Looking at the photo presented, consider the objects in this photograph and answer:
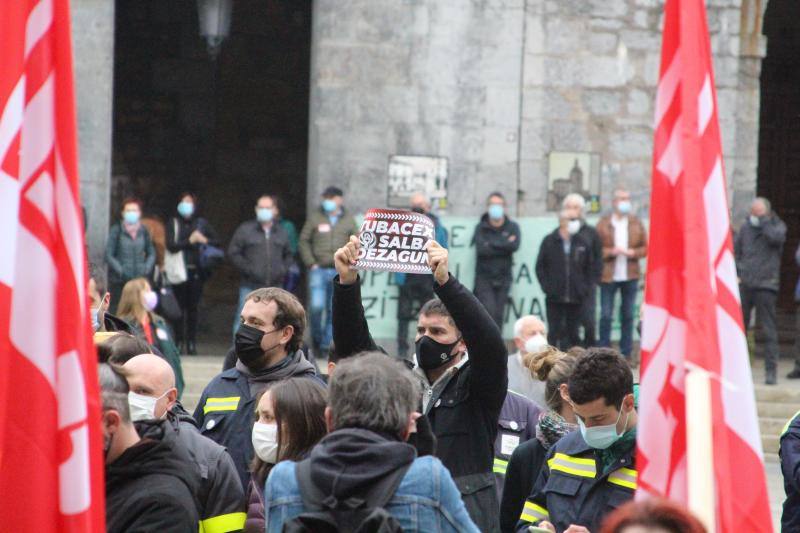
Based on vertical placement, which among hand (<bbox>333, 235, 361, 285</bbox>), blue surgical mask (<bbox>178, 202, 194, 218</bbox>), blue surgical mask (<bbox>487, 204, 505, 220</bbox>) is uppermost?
hand (<bbox>333, 235, 361, 285</bbox>)

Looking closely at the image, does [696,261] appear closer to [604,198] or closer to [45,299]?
[45,299]

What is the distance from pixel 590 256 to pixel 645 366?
10.9m

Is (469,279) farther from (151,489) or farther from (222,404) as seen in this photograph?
(151,489)

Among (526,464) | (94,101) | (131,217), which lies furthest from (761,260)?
(526,464)

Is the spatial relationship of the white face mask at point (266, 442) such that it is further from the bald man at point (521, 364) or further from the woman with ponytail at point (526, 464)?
the bald man at point (521, 364)

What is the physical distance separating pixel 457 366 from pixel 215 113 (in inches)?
593

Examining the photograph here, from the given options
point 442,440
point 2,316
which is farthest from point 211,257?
point 2,316

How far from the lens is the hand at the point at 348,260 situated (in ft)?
17.1

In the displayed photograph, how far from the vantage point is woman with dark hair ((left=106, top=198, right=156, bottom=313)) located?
14.1 m

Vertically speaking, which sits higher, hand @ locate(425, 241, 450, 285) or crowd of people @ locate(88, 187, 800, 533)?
hand @ locate(425, 241, 450, 285)

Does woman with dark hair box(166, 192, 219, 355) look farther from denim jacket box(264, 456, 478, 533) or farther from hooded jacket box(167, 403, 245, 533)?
denim jacket box(264, 456, 478, 533)

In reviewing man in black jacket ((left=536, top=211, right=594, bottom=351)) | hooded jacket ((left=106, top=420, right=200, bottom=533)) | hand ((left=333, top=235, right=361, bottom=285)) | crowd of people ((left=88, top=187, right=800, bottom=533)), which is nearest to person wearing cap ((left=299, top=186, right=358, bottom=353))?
man in black jacket ((left=536, top=211, right=594, bottom=351))

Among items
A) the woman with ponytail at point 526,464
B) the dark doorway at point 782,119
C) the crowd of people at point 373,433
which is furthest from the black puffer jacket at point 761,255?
the woman with ponytail at point 526,464

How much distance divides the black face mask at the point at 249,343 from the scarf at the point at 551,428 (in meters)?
1.18
